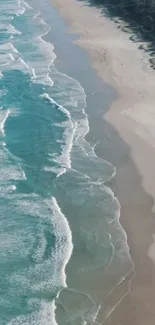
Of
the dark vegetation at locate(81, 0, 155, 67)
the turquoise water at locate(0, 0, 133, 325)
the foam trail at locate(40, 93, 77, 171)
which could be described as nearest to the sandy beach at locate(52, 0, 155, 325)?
the turquoise water at locate(0, 0, 133, 325)

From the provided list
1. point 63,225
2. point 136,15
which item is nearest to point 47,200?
point 63,225

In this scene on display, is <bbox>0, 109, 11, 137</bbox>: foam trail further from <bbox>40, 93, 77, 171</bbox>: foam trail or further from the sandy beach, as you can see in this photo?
the sandy beach

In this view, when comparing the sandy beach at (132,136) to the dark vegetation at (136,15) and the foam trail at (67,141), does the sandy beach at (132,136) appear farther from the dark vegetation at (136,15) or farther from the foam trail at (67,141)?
the foam trail at (67,141)

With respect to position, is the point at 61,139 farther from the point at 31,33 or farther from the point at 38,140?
the point at 31,33

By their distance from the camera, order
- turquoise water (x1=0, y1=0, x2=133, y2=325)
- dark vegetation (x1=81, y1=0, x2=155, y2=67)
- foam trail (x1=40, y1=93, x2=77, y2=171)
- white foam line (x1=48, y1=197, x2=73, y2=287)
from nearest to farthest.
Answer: turquoise water (x1=0, y1=0, x2=133, y2=325), white foam line (x1=48, y1=197, x2=73, y2=287), foam trail (x1=40, y1=93, x2=77, y2=171), dark vegetation (x1=81, y1=0, x2=155, y2=67)

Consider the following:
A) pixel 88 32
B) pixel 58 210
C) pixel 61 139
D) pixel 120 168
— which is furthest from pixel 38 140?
pixel 88 32

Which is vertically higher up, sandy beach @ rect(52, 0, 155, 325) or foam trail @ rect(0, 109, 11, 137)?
sandy beach @ rect(52, 0, 155, 325)

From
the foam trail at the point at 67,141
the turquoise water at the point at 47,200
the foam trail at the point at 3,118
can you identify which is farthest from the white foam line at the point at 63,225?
the foam trail at the point at 3,118

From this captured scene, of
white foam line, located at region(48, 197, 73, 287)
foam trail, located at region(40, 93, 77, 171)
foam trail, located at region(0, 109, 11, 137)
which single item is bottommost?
foam trail, located at region(0, 109, 11, 137)

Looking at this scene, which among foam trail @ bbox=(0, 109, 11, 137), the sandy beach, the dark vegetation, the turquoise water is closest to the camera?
the sandy beach
